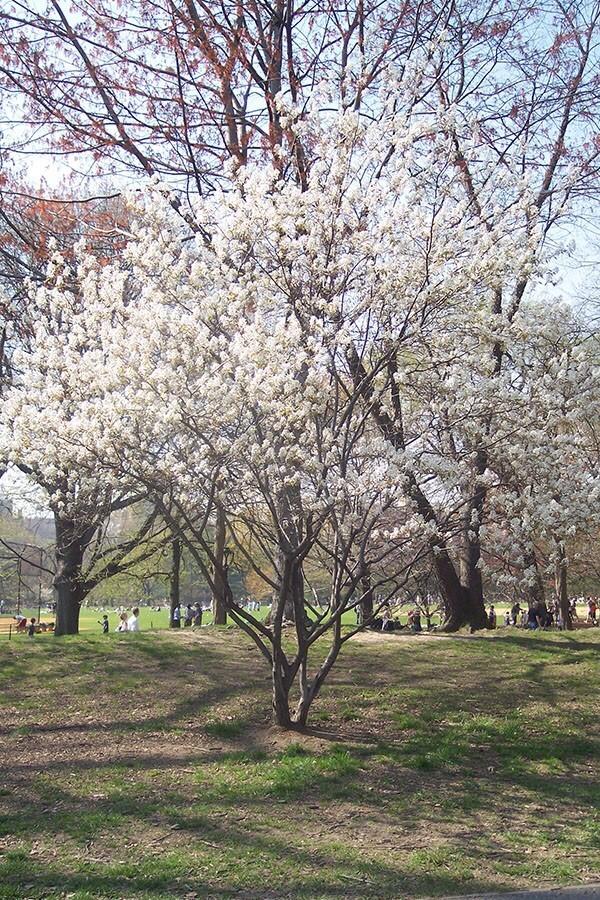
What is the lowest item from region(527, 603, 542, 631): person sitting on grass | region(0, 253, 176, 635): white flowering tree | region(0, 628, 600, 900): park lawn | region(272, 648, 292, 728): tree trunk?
region(0, 628, 600, 900): park lawn

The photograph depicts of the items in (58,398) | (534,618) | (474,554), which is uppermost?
(58,398)

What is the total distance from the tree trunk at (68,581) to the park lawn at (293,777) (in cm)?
461

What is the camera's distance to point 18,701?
26.9 ft

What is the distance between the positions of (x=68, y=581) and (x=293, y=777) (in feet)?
32.7

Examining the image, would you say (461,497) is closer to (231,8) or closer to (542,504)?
(542,504)

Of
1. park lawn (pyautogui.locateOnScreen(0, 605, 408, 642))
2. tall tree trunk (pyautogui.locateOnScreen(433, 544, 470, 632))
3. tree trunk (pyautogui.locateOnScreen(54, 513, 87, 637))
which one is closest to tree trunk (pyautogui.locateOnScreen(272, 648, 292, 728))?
tall tree trunk (pyautogui.locateOnScreen(433, 544, 470, 632))

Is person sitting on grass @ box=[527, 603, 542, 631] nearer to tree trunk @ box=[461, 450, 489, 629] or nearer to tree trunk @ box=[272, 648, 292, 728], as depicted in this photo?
tree trunk @ box=[461, 450, 489, 629]

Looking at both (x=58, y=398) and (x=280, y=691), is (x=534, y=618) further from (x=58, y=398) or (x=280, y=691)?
(x=58, y=398)

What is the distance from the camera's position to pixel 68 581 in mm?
15156

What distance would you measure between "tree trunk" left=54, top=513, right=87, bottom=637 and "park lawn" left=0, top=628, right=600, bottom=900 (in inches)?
182

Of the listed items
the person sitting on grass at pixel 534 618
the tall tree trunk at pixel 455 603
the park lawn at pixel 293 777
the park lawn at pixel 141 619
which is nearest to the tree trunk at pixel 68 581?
the park lawn at pixel 293 777

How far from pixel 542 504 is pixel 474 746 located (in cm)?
231

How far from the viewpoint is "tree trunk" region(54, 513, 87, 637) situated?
14.5m

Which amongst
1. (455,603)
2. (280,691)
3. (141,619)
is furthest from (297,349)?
(141,619)
